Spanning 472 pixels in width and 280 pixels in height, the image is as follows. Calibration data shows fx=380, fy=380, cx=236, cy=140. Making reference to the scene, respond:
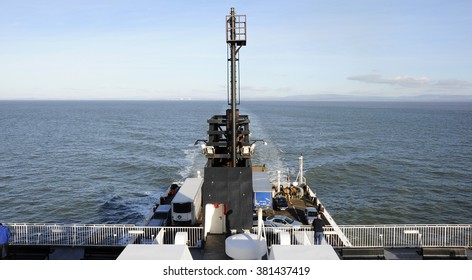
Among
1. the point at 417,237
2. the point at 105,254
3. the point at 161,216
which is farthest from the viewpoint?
the point at 161,216

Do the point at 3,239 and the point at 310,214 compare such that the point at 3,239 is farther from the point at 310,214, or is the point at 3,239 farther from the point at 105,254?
the point at 310,214

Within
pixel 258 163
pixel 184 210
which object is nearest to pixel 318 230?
pixel 184 210

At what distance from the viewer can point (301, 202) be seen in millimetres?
27234

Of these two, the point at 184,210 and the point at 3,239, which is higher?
the point at 3,239

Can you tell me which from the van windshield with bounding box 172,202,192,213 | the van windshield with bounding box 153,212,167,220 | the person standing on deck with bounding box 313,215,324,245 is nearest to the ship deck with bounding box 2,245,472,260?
the person standing on deck with bounding box 313,215,324,245

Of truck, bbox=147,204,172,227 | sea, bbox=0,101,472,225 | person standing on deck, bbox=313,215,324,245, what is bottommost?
sea, bbox=0,101,472,225

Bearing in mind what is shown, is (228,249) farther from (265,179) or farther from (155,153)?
(155,153)

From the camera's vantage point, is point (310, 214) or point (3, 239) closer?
point (3, 239)

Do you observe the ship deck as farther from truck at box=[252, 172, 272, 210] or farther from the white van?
truck at box=[252, 172, 272, 210]

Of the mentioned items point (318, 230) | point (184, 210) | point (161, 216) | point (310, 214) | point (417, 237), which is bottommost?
point (417, 237)

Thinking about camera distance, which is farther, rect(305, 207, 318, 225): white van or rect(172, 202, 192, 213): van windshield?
rect(305, 207, 318, 225): white van

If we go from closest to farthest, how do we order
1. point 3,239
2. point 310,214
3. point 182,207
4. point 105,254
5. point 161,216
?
point 3,239 → point 105,254 → point 182,207 → point 310,214 → point 161,216

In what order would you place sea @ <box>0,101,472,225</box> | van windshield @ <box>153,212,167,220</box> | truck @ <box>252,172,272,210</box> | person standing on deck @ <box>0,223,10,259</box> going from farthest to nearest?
sea @ <box>0,101,472,225</box> → truck @ <box>252,172,272,210</box> → van windshield @ <box>153,212,167,220</box> → person standing on deck @ <box>0,223,10,259</box>

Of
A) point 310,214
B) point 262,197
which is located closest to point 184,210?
point 262,197
